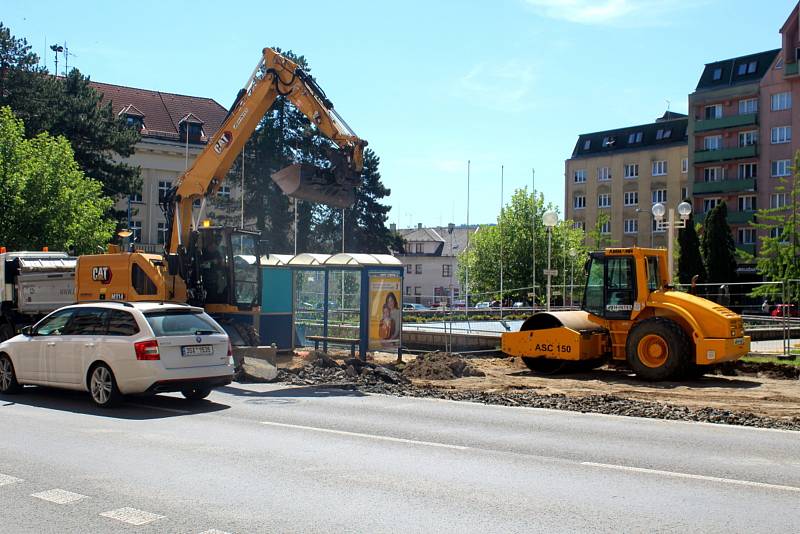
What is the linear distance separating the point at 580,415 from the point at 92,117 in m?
47.0

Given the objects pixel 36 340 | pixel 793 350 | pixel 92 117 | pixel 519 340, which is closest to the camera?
pixel 36 340

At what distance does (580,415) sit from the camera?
524 inches

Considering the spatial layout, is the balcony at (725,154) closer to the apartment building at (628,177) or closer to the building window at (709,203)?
the building window at (709,203)

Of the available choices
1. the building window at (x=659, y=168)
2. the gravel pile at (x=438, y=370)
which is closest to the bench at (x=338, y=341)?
the gravel pile at (x=438, y=370)

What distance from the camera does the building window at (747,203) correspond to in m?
76.8

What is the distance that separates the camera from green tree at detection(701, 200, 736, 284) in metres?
64.3

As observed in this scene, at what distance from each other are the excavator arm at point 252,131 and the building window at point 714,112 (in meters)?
65.3

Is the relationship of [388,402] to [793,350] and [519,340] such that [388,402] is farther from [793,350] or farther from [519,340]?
[793,350]

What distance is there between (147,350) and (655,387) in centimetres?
1023

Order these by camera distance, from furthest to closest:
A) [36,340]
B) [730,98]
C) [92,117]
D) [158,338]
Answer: [730,98] < [92,117] < [36,340] < [158,338]

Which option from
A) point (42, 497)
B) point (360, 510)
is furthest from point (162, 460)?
point (360, 510)

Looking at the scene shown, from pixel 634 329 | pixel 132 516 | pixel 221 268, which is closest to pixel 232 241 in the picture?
pixel 221 268

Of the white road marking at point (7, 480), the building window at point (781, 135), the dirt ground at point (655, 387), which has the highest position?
the building window at point (781, 135)

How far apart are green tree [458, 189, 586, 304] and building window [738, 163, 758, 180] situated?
1540cm
